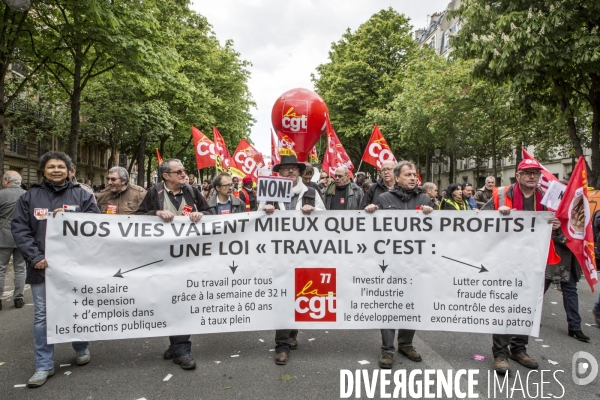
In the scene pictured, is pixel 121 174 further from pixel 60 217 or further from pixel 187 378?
pixel 187 378

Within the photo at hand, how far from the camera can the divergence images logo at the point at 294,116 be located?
43.7 ft

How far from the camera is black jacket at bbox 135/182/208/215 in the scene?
15.4 ft

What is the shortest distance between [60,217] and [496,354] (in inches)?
165

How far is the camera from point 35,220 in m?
4.15

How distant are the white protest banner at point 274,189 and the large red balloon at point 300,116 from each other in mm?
9110

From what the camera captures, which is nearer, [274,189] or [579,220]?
[274,189]

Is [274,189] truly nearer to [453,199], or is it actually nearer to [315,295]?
[315,295]

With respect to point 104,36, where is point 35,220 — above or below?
below

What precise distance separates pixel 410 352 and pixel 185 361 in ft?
7.08

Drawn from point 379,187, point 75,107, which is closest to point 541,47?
point 379,187

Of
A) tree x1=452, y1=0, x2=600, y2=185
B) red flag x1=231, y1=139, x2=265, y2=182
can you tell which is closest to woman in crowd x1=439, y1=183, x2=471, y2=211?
tree x1=452, y1=0, x2=600, y2=185

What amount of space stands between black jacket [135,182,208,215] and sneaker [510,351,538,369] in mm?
3427

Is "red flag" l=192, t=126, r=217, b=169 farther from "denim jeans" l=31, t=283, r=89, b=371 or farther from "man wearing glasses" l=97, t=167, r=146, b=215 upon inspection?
"denim jeans" l=31, t=283, r=89, b=371

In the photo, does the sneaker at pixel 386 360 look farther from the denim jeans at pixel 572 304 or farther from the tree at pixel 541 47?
the tree at pixel 541 47
